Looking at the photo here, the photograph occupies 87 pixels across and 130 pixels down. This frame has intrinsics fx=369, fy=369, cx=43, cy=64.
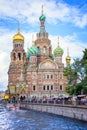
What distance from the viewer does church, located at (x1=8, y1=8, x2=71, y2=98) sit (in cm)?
10606

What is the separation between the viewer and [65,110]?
184 ft

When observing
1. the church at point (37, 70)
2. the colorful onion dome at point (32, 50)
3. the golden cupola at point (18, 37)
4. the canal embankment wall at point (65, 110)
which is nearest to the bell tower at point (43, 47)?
the church at point (37, 70)

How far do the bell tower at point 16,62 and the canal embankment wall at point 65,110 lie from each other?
2974 centimetres

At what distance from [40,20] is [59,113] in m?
62.8

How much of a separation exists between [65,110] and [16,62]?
56.2 m

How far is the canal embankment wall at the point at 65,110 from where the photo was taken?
154ft

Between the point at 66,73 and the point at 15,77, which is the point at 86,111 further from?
the point at 15,77

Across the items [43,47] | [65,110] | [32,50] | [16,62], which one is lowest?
[65,110]

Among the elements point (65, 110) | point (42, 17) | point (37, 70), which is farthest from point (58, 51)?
point (65, 110)

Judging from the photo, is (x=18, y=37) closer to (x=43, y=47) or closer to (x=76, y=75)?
(x=43, y=47)

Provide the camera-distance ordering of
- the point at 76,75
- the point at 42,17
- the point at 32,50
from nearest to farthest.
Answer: the point at 76,75 → the point at 32,50 → the point at 42,17

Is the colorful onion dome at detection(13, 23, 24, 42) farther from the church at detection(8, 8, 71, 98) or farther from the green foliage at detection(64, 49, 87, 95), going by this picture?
the green foliage at detection(64, 49, 87, 95)

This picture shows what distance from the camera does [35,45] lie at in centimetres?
11481

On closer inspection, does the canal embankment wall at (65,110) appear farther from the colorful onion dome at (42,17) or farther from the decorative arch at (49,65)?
the colorful onion dome at (42,17)
